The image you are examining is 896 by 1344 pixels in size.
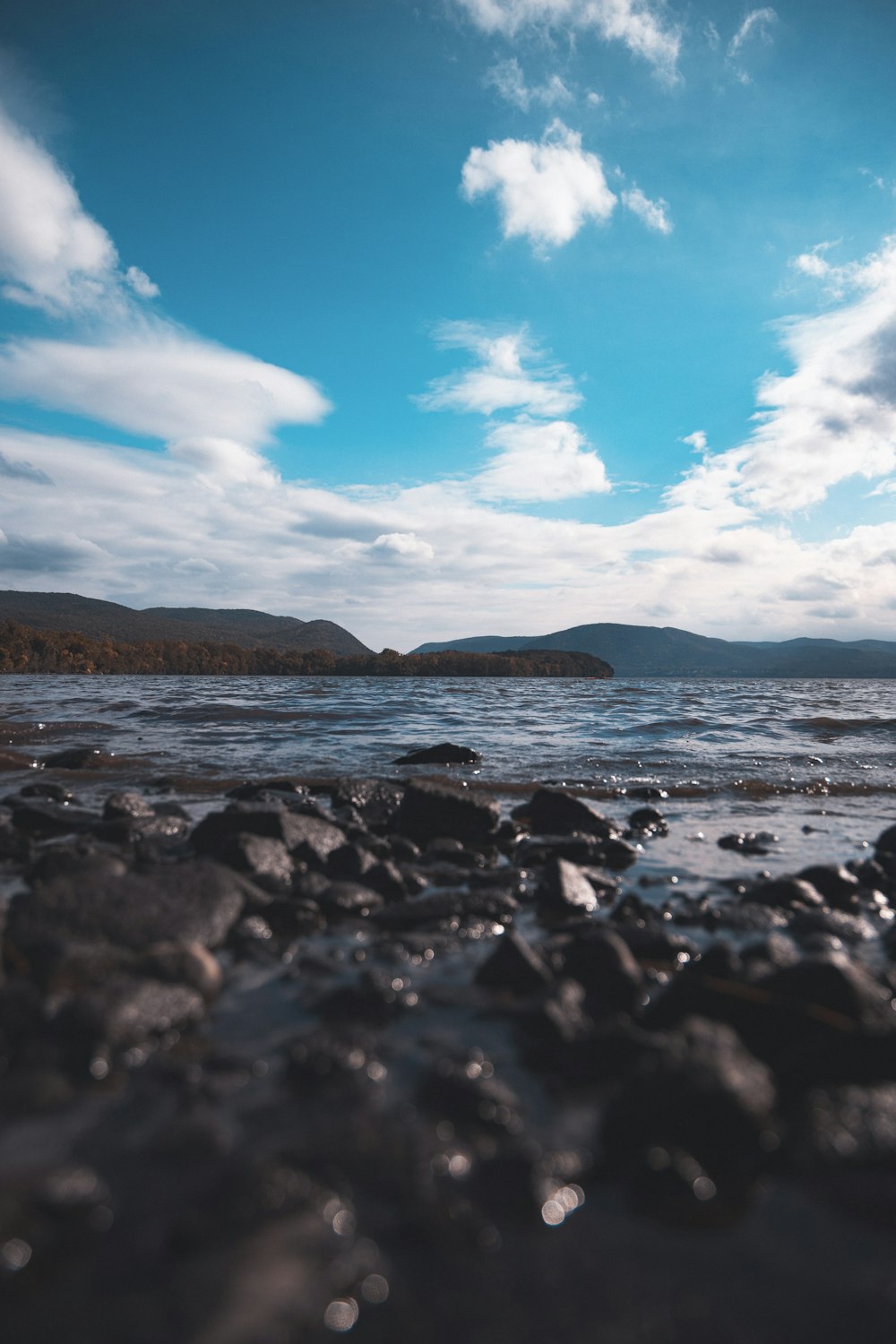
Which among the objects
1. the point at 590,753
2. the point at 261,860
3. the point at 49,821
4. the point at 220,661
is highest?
the point at 220,661

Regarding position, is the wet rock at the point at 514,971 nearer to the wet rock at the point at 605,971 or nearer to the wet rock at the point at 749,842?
the wet rock at the point at 605,971

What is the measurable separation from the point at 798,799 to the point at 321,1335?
29.8 ft

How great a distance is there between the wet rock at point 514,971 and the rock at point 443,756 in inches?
317

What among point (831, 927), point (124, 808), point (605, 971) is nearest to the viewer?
point (605, 971)

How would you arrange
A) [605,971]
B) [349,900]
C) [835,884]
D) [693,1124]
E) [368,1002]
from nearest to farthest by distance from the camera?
[693,1124] → [368,1002] → [605,971] → [349,900] → [835,884]

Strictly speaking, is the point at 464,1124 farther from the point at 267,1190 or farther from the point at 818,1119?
the point at 818,1119

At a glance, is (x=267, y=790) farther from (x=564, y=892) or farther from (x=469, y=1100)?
(x=469, y=1100)

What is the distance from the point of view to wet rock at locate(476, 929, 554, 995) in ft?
11.7

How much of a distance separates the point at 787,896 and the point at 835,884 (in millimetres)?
502

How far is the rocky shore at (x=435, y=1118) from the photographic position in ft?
5.84

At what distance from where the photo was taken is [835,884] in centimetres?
518

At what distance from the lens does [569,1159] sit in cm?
232

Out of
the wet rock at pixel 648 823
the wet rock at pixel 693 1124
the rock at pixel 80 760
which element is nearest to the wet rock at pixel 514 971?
the wet rock at pixel 693 1124

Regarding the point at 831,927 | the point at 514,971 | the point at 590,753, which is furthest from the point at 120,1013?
the point at 590,753
